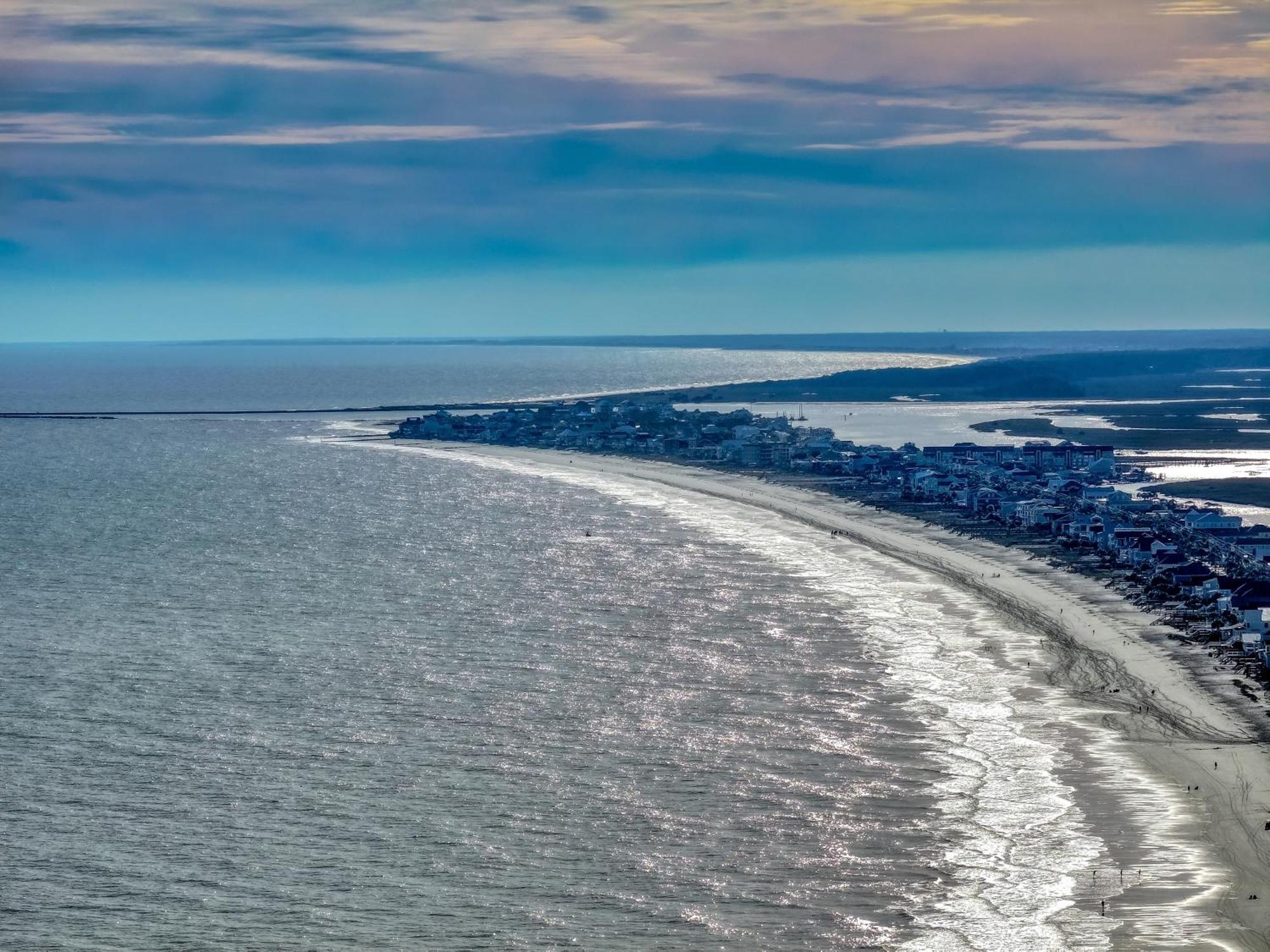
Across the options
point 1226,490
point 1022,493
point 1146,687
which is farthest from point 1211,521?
point 1146,687

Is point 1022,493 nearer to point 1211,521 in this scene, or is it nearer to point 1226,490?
point 1226,490

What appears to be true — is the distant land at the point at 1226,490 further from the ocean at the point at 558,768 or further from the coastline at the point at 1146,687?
the ocean at the point at 558,768

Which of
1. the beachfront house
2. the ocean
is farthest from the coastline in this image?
the beachfront house

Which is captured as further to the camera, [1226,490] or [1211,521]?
[1226,490]

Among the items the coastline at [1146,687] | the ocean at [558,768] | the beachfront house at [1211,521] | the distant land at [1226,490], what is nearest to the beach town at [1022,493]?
the beachfront house at [1211,521]

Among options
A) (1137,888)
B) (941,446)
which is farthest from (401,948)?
(941,446)
